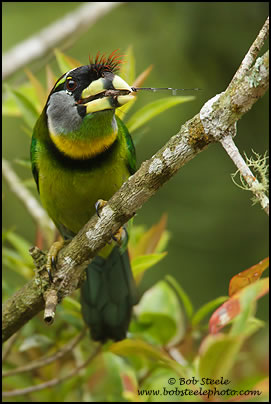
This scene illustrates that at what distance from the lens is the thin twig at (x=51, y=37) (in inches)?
133

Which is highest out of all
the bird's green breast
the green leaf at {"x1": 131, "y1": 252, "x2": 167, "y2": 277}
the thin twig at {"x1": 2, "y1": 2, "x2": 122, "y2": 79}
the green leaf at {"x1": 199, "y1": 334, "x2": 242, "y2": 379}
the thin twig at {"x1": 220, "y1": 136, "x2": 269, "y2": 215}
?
the thin twig at {"x1": 2, "y1": 2, "x2": 122, "y2": 79}

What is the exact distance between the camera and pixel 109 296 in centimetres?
260

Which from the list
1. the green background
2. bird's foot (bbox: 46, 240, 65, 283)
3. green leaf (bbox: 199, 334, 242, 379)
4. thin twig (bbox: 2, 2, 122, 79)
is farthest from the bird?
thin twig (bbox: 2, 2, 122, 79)

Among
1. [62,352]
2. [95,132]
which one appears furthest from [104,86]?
[62,352]

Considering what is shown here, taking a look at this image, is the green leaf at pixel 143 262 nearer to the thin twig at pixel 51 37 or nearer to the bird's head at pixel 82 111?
the bird's head at pixel 82 111

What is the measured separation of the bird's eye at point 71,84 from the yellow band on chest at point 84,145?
18cm

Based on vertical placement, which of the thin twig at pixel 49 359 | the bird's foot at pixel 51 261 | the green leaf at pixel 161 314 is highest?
the bird's foot at pixel 51 261

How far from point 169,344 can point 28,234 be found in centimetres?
165

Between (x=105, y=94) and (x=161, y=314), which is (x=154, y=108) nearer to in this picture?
(x=105, y=94)

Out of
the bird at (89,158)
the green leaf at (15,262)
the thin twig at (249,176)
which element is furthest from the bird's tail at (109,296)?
the thin twig at (249,176)

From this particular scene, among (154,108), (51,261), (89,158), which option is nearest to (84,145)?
(89,158)

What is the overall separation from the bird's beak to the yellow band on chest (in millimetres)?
116

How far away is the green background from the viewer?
3.51m

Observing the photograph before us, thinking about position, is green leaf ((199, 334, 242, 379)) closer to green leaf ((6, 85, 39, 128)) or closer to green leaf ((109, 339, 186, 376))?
green leaf ((109, 339, 186, 376))
